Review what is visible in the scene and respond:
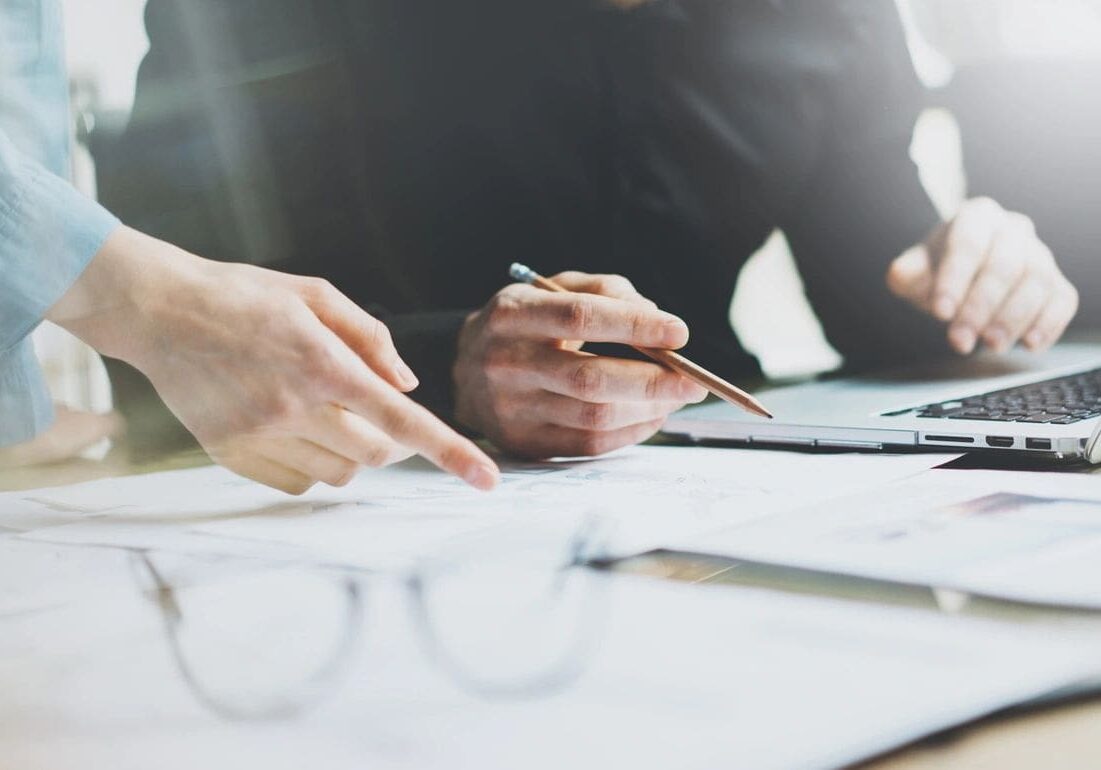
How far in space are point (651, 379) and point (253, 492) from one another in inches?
6.8

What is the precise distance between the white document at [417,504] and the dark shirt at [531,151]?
0.09 metres

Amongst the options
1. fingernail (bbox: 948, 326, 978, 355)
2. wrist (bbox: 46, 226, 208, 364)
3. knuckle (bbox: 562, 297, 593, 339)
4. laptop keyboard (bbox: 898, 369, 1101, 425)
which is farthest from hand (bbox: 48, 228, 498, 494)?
fingernail (bbox: 948, 326, 978, 355)

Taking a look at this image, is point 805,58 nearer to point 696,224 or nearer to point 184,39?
point 696,224

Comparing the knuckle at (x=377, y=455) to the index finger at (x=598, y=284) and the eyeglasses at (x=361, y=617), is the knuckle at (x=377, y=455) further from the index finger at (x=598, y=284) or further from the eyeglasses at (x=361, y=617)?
the index finger at (x=598, y=284)

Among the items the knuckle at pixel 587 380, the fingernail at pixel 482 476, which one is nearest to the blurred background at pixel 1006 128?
the knuckle at pixel 587 380

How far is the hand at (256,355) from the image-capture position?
33 centimetres

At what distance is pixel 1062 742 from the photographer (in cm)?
18

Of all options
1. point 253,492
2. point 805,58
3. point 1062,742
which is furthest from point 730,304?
point 1062,742

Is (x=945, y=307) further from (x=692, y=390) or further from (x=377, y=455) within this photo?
(x=377, y=455)

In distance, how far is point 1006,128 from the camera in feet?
3.23

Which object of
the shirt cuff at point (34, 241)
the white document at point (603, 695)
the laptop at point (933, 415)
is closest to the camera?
the white document at point (603, 695)

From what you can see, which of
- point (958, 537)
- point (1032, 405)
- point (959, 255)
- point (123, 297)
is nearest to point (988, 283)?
point (959, 255)

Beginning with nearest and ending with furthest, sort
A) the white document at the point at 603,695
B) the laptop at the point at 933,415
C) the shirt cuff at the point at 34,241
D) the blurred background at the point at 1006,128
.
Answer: the white document at the point at 603,695, the shirt cuff at the point at 34,241, the laptop at the point at 933,415, the blurred background at the point at 1006,128

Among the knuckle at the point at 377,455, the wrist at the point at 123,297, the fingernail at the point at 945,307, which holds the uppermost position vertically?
the wrist at the point at 123,297
